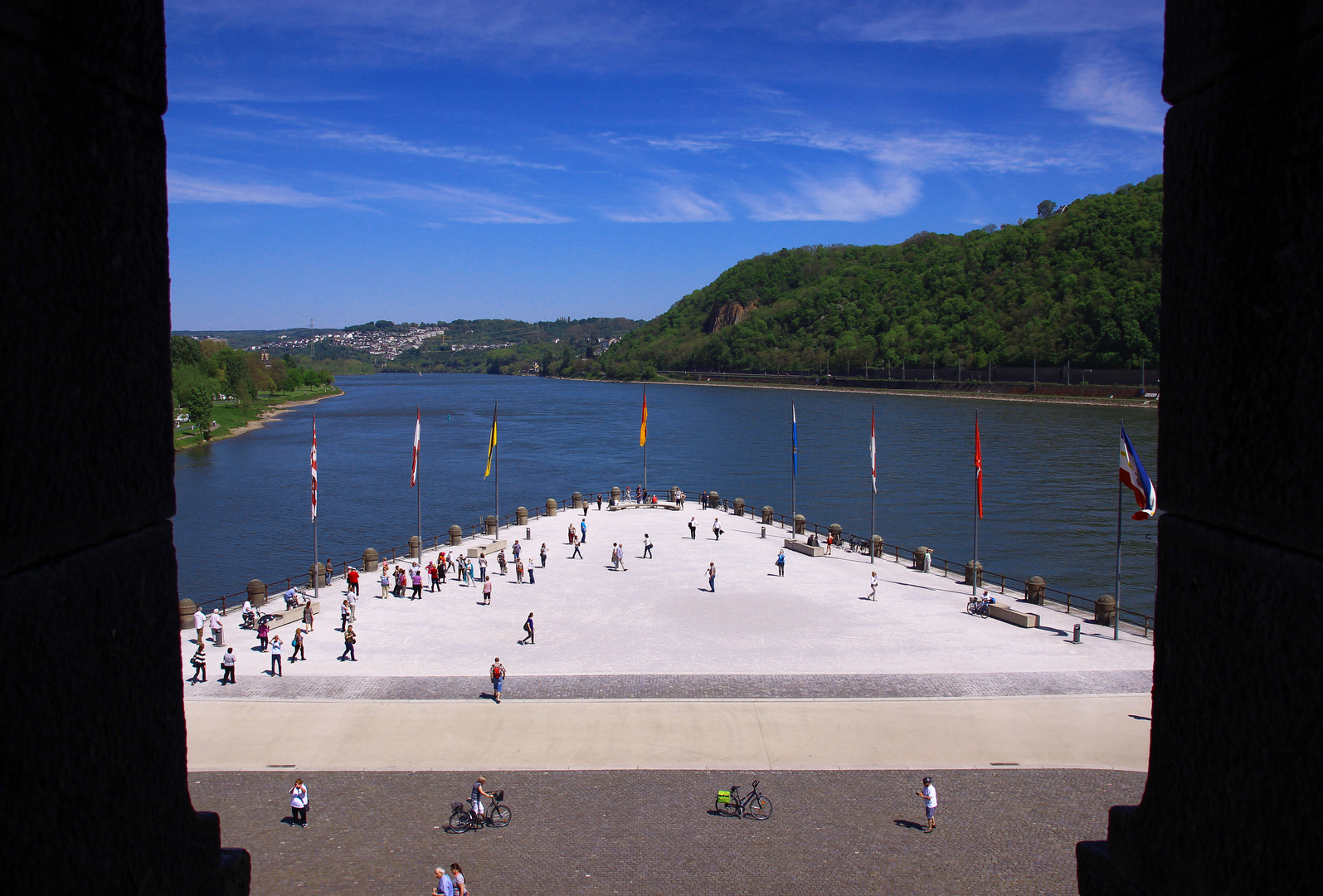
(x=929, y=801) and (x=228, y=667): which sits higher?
(x=228, y=667)

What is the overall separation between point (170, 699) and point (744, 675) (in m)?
17.6

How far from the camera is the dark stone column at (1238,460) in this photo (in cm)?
147

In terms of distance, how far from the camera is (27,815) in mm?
1404

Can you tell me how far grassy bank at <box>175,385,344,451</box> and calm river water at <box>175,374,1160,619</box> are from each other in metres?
2.96

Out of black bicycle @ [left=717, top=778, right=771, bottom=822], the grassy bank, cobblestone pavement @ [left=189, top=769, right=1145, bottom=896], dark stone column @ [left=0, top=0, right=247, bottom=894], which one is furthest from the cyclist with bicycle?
the grassy bank

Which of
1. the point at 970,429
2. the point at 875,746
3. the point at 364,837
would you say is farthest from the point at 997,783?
the point at 970,429

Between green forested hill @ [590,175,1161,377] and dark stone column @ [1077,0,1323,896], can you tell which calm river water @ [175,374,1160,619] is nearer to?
green forested hill @ [590,175,1161,377]

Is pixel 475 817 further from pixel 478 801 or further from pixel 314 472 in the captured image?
pixel 314 472

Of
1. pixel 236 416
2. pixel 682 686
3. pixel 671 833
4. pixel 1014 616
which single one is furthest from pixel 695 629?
pixel 236 416

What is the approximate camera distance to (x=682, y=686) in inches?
714

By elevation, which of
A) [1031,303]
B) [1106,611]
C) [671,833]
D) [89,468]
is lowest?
[671,833]

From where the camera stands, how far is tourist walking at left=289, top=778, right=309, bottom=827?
41.2ft

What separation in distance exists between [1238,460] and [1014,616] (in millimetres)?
22899

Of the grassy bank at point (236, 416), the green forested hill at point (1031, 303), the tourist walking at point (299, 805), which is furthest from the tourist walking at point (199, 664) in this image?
the green forested hill at point (1031, 303)
